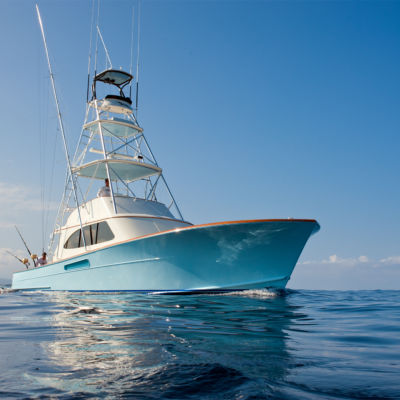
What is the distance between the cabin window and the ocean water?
17.6 feet

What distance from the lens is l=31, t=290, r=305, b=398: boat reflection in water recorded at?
234cm

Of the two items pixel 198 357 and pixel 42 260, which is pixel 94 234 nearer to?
pixel 42 260

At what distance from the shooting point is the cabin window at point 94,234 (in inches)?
449

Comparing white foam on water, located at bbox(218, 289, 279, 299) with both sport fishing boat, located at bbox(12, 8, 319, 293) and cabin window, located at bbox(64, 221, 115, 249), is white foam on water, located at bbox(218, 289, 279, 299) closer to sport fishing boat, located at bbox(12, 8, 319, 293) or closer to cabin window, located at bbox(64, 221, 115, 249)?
sport fishing boat, located at bbox(12, 8, 319, 293)

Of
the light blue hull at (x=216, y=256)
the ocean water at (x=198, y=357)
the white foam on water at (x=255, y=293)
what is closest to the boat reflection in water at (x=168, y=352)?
the ocean water at (x=198, y=357)

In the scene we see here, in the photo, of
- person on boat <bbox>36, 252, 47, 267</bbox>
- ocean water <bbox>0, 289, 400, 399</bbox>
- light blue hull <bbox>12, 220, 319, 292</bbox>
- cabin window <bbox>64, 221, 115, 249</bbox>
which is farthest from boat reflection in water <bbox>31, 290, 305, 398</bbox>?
person on boat <bbox>36, 252, 47, 267</bbox>

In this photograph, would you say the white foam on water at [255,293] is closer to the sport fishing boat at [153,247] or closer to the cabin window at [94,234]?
the sport fishing boat at [153,247]

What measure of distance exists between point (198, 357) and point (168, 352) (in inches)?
13.4

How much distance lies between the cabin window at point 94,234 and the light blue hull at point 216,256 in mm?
1472

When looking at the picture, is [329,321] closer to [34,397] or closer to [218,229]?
[218,229]

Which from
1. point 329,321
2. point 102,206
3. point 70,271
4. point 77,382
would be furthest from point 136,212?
point 77,382

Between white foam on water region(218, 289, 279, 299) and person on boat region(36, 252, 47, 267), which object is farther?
person on boat region(36, 252, 47, 267)

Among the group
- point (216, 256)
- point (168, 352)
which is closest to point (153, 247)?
point (216, 256)

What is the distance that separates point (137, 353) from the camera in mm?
3234
